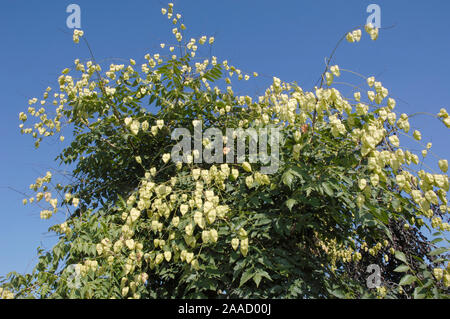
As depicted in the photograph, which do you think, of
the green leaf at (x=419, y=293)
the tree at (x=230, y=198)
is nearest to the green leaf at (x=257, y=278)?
the tree at (x=230, y=198)

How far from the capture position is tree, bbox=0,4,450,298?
2.17 m

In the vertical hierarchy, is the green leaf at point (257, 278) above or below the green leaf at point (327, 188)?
below

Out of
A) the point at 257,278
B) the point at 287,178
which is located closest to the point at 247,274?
the point at 257,278

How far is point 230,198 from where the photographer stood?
8.96ft

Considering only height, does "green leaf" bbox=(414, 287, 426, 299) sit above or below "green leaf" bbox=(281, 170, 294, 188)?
below

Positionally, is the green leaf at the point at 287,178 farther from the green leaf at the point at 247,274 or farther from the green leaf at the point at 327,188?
the green leaf at the point at 247,274

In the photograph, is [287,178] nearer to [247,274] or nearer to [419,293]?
[247,274]

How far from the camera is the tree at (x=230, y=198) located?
2.17m

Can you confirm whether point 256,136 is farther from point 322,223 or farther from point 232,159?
point 322,223

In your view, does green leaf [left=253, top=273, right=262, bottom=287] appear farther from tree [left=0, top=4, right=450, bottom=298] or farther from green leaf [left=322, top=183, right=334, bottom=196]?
green leaf [left=322, top=183, right=334, bottom=196]

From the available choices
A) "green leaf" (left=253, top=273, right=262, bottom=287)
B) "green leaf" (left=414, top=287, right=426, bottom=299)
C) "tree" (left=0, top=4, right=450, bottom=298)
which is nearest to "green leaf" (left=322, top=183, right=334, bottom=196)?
"tree" (left=0, top=4, right=450, bottom=298)

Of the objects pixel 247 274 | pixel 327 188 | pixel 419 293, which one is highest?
pixel 327 188

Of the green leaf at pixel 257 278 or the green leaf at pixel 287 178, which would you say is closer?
the green leaf at pixel 257 278

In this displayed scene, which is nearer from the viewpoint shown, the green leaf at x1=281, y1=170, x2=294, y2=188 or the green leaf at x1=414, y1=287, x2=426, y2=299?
the green leaf at x1=414, y1=287, x2=426, y2=299
